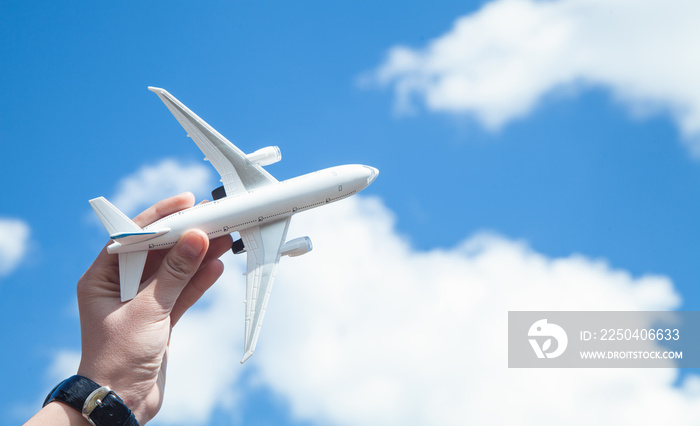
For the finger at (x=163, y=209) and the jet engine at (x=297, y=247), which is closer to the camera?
the finger at (x=163, y=209)

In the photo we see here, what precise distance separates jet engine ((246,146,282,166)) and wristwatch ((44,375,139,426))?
23.7 feet

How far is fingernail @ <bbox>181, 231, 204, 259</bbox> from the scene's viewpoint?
1243 centimetres

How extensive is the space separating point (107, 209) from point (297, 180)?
16.8 feet

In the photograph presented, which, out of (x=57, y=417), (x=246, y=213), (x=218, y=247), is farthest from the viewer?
(x=218, y=247)

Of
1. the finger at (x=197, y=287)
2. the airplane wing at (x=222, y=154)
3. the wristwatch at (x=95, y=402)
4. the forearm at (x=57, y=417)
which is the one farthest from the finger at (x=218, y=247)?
the forearm at (x=57, y=417)

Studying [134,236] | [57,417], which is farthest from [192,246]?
[57,417]

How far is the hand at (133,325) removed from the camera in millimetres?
11359

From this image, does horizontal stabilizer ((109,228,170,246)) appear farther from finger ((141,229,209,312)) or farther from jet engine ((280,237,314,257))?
jet engine ((280,237,314,257))

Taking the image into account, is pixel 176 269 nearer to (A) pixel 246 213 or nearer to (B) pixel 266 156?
(A) pixel 246 213

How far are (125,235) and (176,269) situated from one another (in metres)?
1.90

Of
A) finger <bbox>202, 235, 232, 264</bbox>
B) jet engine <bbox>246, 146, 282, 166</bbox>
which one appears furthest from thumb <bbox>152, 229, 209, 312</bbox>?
jet engine <bbox>246, 146, 282, 166</bbox>

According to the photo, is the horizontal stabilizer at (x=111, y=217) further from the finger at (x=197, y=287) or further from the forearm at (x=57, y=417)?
the forearm at (x=57, y=417)

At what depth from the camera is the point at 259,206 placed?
1417 cm

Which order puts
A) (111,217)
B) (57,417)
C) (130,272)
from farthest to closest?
1. (111,217)
2. (130,272)
3. (57,417)
